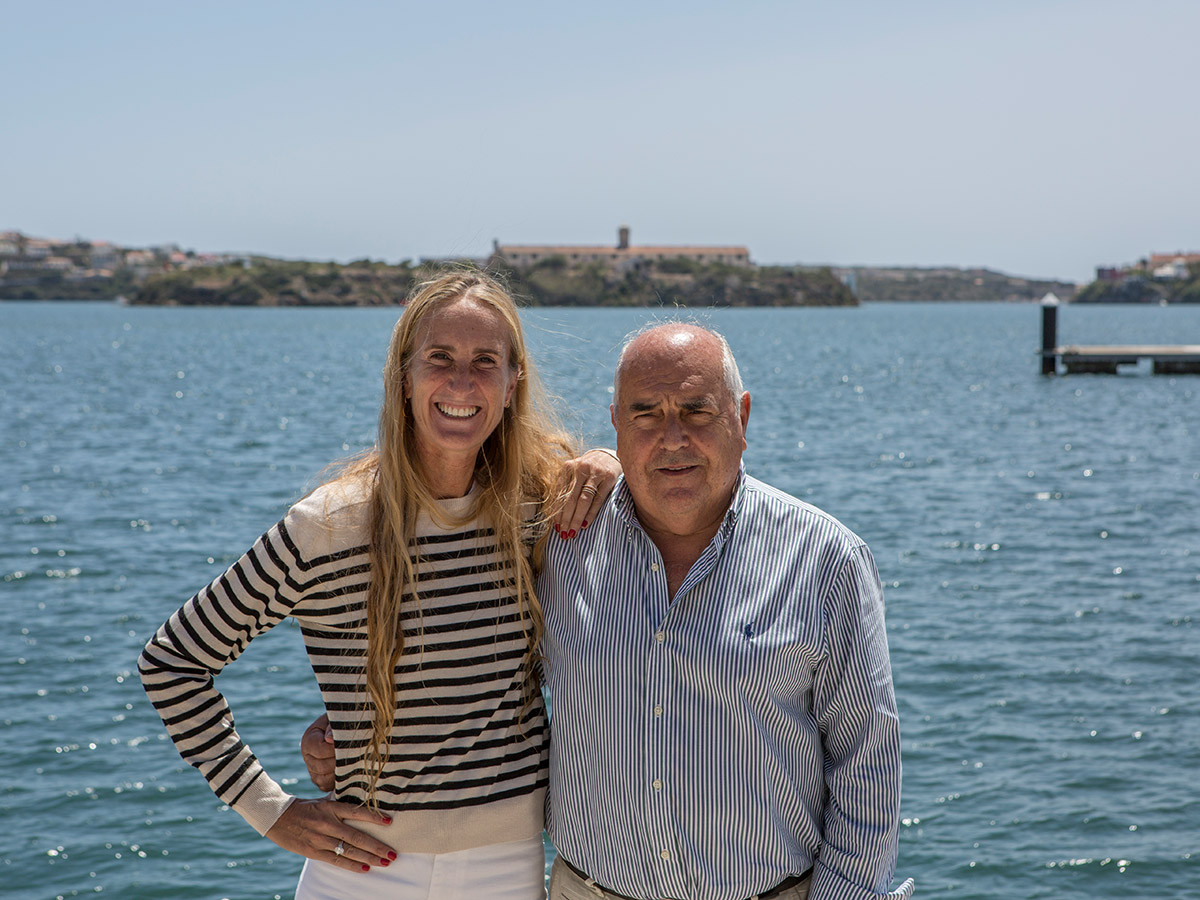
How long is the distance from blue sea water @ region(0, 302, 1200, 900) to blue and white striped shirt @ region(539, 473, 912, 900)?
0.90m

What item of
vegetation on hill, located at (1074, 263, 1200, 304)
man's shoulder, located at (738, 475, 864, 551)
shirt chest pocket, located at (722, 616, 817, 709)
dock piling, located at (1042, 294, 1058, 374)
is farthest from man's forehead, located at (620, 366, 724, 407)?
vegetation on hill, located at (1074, 263, 1200, 304)

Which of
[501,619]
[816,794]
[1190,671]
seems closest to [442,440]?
[501,619]

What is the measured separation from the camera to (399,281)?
14875 cm

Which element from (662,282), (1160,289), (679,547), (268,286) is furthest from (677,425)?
(1160,289)

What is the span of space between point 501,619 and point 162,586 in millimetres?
12140

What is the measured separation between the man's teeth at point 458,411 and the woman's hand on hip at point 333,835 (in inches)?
42.2

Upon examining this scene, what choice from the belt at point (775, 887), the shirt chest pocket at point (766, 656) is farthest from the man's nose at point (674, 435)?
the belt at point (775, 887)

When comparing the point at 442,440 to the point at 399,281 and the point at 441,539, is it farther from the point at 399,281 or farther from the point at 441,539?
the point at 399,281

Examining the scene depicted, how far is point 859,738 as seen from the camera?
2734 millimetres

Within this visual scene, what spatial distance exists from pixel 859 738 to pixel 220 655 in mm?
1663

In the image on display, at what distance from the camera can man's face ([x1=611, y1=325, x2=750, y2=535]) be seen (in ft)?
9.20

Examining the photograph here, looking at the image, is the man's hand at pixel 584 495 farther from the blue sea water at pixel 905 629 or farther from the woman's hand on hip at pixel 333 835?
the woman's hand on hip at pixel 333 835

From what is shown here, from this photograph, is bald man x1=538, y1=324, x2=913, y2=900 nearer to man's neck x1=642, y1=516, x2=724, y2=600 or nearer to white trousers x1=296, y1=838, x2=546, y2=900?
man's neck x1=642, y1=516, x2=724, y2=600

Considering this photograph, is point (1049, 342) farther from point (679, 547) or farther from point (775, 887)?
point (775, 887)
